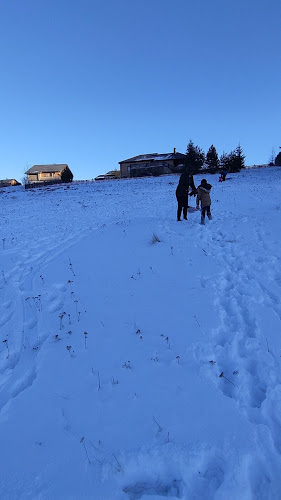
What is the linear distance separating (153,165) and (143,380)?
201 ft

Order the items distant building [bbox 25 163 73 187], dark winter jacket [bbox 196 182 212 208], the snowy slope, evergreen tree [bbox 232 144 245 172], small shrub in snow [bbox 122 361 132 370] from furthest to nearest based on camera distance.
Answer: distant building [bbox 25 163 73 187]
evergreen tree [bbox 232 144 245 172]
dark winter jacket [bbox 196 182 212 208]
small shrub in snow [bbox 122 361 132 370]
the snowy slope

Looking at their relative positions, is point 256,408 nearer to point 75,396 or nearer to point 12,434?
point 75,396

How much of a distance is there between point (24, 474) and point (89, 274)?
15.6ft

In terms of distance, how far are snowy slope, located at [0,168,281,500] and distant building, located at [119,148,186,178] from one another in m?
54.5

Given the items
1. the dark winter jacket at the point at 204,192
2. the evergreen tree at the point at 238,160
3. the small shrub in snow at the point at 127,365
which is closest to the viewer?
the small shrub in snow at the point at 127,365

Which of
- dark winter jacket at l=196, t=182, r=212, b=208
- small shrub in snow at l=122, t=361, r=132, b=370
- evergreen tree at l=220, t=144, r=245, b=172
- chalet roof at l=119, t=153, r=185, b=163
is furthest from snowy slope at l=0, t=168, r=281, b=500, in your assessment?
chalet roof at l=119, t=153, r=185, b=163

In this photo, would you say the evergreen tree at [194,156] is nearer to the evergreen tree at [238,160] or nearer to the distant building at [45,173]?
the evergreen tree at [238,160]

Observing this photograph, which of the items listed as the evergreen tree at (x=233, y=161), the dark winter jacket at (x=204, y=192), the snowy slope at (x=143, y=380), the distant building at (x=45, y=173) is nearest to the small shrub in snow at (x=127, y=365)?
the snowy slope at (x=143, y=380)

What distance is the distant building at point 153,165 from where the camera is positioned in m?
58.8

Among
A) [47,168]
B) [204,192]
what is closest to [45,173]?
[47,168]

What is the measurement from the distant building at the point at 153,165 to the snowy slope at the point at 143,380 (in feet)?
179

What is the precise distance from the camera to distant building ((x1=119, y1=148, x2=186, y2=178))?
5878 centimetres

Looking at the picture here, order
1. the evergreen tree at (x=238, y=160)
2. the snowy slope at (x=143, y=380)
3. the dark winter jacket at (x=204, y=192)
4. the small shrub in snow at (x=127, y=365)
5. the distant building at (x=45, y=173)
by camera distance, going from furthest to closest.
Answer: the distant building at (x=45, y=173), the evergreen tree at (x=238, y=160), the dark winter jacket at (x=204, y=192), the small shrub in snow at (x=127, y=365), the snowy slope at (x=143, y=380)

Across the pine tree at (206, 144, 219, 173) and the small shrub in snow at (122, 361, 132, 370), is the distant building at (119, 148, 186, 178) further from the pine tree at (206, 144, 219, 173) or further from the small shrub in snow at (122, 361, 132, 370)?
the small shrub in snow at (122, 361, 132, 370)
